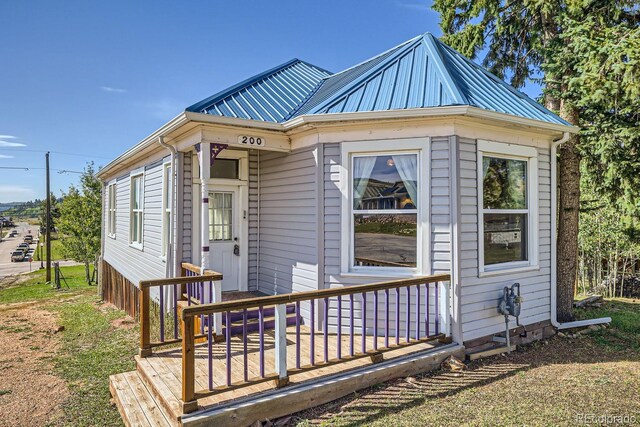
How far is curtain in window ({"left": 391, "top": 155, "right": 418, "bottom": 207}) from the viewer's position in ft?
17.0

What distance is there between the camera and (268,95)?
6.91m

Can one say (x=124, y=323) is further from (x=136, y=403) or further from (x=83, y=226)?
(x=83, y=226)

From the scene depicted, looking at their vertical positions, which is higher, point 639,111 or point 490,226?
point 639,111

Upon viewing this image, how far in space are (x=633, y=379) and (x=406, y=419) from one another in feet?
9.93

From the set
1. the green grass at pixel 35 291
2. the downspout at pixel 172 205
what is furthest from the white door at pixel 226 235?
the green grass at pixel 35 291

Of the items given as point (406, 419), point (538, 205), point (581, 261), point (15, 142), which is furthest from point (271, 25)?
point (15, 142)

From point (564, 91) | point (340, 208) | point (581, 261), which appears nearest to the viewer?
point (340, 208)

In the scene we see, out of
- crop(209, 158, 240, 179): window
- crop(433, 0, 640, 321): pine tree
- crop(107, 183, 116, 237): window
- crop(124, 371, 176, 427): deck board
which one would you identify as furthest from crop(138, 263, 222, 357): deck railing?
crop(107, 183, 116, 237): window

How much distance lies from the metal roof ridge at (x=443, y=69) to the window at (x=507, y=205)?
2.37 ft

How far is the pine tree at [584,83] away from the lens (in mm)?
6039

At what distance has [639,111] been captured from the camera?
6207 millimetres

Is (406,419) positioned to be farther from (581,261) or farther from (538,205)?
(581,261)

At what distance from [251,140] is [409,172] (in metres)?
2.38

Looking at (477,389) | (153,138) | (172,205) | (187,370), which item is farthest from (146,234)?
(477,389)
